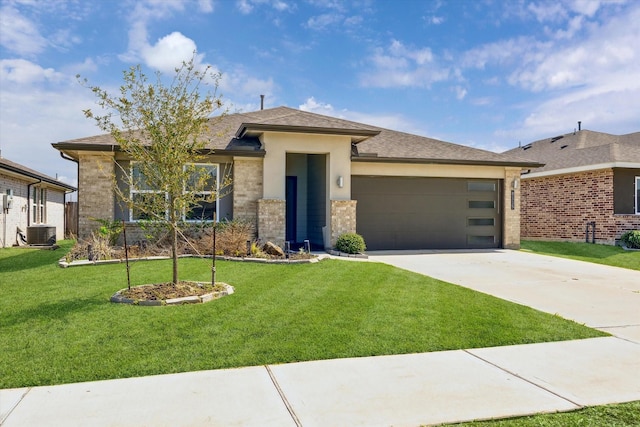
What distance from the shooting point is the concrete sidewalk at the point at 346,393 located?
10.2ft

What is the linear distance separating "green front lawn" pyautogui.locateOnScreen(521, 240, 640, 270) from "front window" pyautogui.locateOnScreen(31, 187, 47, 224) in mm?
21487

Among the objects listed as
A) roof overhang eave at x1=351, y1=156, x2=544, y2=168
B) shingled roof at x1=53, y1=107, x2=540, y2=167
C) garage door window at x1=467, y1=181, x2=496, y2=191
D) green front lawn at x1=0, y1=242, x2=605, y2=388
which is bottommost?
green front lawn at x1=0, y1=242, x2=605, y2=388

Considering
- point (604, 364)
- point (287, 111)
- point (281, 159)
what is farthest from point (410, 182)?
point (604, 364)

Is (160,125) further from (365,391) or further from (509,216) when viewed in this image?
(509,216)

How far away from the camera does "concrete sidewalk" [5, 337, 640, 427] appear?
10.2ft

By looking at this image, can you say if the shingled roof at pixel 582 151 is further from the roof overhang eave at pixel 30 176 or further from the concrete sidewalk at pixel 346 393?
the roof overhang eave at pixel 30 176

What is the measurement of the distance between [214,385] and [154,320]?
2.21 meters

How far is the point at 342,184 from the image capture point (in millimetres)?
13836

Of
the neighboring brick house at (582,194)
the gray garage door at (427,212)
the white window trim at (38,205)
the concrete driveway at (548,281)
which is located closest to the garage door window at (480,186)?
the gray garage door at (427,212)

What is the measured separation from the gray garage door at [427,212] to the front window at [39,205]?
1524cm

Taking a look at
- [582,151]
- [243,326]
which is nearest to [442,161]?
[582,151]

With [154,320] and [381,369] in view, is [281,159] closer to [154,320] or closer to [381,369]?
[154,320]

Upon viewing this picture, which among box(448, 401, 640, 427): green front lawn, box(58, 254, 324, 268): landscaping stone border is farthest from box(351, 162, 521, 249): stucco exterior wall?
box(448, 401, 640, 427): green front lawn

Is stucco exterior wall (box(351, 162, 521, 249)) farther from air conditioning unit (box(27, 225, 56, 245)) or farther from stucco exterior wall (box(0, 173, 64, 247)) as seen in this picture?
stucco exterior wall (box(0, 173, 64, 247))
